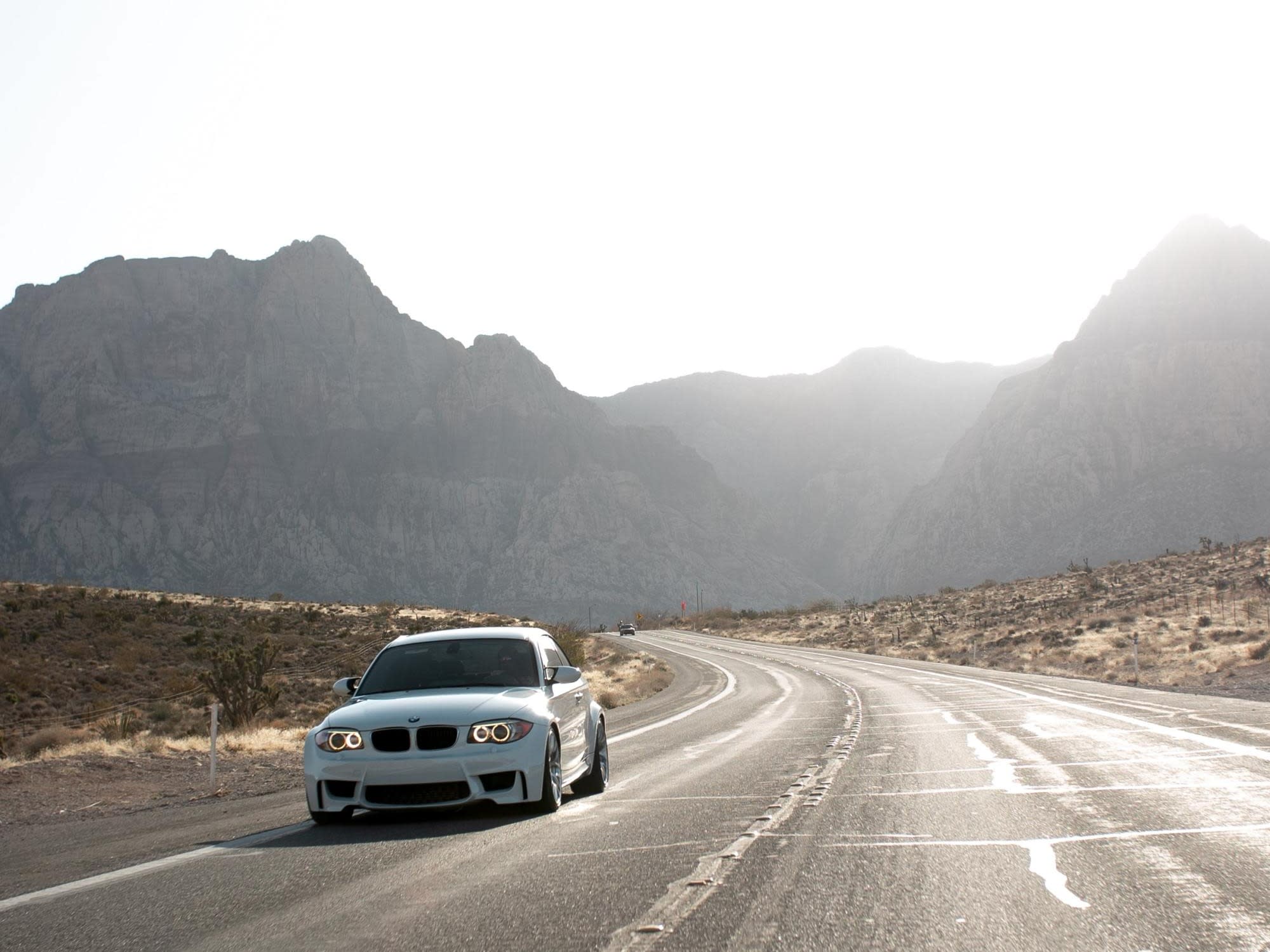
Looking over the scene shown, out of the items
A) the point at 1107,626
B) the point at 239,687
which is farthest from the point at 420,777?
the point at 1107,626

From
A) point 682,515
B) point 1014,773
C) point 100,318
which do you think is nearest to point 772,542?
point 682,515

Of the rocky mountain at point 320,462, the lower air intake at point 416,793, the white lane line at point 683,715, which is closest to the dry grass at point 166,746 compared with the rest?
the white lane line at point 683,715

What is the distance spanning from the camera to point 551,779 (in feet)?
28.6

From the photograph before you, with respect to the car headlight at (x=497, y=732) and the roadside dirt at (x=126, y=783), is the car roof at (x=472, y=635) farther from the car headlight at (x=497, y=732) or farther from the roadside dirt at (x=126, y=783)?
the roadside dirt at (x=126, y=783)

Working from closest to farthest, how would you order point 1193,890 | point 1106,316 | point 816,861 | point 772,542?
point 1193,890 → point 816,861 → point 1106,316 → point 772,542

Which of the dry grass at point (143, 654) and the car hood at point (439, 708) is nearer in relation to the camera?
the car hood at point (439, 708)

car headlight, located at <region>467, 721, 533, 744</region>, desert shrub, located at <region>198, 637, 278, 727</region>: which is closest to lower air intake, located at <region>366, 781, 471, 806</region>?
car headlight, located at <region>467, 721, 533, 744</region>

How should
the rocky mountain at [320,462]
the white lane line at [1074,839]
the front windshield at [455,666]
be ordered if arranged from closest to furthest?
the white lane line at [1074,839] → the front windshield at [455,666] → the rocky mountain at [320,462]

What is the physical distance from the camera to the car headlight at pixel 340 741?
8.31 meters

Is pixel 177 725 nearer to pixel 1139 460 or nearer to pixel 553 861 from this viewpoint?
pixel 553 861

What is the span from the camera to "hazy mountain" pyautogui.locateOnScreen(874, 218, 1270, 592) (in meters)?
119

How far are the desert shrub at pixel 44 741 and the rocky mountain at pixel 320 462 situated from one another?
11349 centimetres

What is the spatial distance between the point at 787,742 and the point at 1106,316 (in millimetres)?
142385

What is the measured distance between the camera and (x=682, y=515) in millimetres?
Answer: 161250
